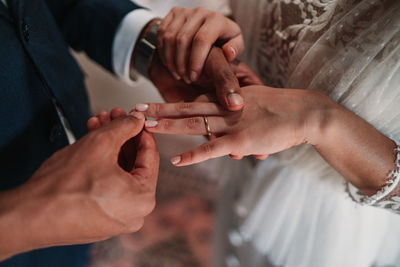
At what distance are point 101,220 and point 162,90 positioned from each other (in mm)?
554

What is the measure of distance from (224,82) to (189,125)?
14cm

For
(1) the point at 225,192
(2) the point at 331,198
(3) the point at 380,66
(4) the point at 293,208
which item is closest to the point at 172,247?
(1) the point at 225,192

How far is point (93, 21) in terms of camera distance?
0.95 meters

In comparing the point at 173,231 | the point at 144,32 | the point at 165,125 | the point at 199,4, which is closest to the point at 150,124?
the point at 165,125

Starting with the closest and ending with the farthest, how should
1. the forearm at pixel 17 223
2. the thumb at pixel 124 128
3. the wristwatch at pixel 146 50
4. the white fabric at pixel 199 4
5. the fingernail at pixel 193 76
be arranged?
the forearm at pixel 17 223 → the thumb at pixel 124 128 → the fingernail at pixel 193 76 → the wristwatch at pixel 146 50 → the white fabric at pixel 199 4

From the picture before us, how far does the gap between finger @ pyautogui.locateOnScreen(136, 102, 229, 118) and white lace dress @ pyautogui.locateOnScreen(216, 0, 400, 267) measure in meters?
0.22

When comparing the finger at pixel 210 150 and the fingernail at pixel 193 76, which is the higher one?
the fingernail at pixel 193 76

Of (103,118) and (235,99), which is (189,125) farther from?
(103,118)

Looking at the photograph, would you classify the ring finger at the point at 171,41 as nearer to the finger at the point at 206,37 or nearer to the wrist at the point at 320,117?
the finger at the point at 206,37

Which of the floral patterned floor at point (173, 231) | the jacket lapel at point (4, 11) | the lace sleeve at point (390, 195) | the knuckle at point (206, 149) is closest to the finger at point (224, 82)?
the knuckle at point (206, 149)

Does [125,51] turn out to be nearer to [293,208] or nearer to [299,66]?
[299,66]

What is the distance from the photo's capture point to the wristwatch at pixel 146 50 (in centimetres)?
90

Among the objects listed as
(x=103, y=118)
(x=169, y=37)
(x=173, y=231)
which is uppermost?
(x=169, y=37)

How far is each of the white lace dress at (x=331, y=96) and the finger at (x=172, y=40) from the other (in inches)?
8.9
